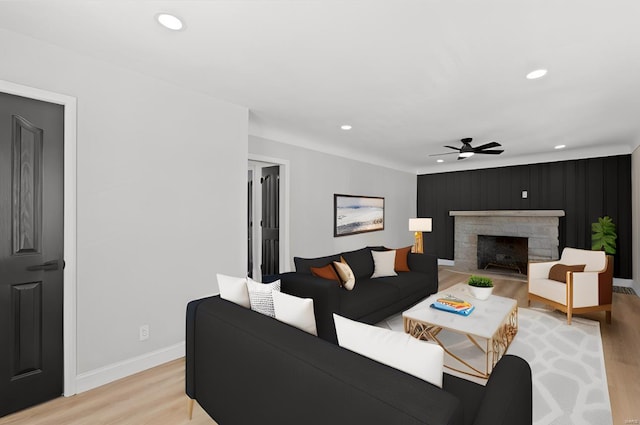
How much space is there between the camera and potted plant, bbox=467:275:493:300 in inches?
131

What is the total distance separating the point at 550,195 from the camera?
624 cm

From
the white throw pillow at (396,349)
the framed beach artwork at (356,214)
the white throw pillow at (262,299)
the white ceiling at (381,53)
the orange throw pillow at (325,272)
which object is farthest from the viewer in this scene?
the framed beach artwork at (356,214)

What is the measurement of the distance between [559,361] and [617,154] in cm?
476

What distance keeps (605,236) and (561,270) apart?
1.99 meters

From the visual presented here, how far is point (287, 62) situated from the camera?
2.49m

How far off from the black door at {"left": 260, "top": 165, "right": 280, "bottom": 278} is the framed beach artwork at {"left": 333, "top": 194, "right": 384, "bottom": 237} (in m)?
1.19

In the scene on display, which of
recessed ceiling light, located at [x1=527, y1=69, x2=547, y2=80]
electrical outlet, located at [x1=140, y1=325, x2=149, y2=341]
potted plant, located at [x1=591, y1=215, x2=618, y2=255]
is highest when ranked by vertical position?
recessed ceiling light, located at [x1=527, y1=69, x2=547, y2=80]

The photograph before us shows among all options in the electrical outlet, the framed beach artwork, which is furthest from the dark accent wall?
the electrical outlet

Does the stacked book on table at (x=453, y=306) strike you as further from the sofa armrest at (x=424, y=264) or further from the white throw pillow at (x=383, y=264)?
the sofa armrest at (x=424, y=264)

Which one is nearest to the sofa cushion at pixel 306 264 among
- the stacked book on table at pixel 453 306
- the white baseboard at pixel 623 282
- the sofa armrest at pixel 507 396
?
the stacked book on table at pixel 453 306

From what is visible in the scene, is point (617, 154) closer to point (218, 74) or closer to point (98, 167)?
point (218, 74)

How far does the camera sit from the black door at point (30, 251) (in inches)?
81.4

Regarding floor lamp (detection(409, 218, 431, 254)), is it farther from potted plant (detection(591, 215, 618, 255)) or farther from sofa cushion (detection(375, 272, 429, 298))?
potted plant (detection(591, 215, 618, 255))

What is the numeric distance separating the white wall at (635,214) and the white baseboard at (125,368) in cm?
659
